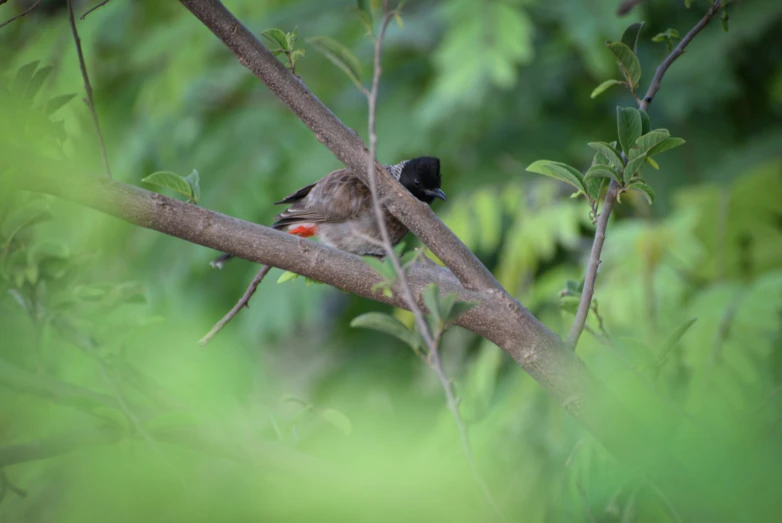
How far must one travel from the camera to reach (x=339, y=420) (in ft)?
2.32

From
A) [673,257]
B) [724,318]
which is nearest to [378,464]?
[724,318]

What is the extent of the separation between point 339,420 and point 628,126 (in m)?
0.47

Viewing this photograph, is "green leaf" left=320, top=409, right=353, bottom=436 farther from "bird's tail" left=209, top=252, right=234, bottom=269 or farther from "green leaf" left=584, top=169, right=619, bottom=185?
"bird's tail" left=209, top=252, right=234, bottom=269

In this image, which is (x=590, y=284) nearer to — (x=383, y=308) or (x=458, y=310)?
(x=458, y=310)

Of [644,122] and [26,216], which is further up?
[26,216]

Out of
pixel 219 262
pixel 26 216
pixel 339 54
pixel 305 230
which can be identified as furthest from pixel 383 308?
pixel 339 54

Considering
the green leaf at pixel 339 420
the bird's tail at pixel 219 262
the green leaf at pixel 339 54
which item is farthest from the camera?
the bird's tail at pixel 219 262

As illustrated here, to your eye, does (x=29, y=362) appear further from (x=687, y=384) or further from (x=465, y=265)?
(x=687, y=384)

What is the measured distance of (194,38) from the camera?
2889mm

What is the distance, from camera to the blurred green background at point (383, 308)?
0.50m

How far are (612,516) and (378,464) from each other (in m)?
0.39

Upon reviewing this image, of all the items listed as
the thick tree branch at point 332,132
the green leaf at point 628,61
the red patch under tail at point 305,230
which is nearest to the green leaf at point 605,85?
the green leaf at point 628,61

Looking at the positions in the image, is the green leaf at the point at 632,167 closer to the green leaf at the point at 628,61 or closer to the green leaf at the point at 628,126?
the green leaf at the point at 628,126

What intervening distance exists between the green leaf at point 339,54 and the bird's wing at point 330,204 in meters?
1.25
